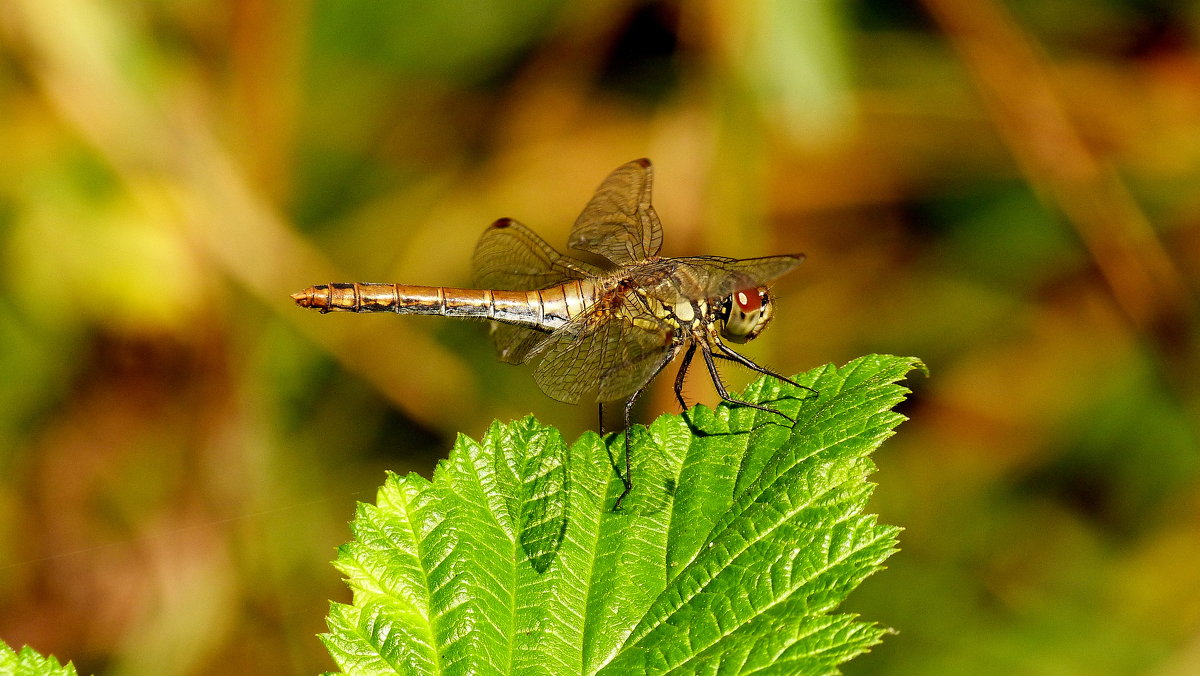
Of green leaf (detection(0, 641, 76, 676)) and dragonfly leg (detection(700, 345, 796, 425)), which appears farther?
dragonfly leg (detection(700, 345, 796, 425))

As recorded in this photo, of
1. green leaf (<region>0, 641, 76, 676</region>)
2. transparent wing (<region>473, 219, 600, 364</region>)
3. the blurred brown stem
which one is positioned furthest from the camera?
the blurred brown stem

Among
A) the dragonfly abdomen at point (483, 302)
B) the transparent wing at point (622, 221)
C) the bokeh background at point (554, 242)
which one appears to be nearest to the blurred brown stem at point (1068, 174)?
the bokeh background at point (554, 242)

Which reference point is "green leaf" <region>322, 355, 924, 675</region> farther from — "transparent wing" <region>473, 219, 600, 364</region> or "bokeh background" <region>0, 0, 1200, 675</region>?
"bokeh background" <region>0, 0, 1200, 675</region>

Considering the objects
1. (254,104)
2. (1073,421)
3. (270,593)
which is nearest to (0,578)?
(270,593)

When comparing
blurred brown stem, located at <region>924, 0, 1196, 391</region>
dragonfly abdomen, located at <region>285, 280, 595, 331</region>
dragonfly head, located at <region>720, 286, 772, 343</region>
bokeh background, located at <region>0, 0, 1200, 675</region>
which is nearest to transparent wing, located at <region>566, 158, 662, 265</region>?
dragonfly abdomen, located at <region>285, 280, 595, 331</region>

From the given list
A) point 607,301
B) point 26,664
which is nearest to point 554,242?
point 607,301

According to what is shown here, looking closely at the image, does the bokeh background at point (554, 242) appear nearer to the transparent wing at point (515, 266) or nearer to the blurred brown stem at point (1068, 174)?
the blurred brown stem at point (1068, 174)
